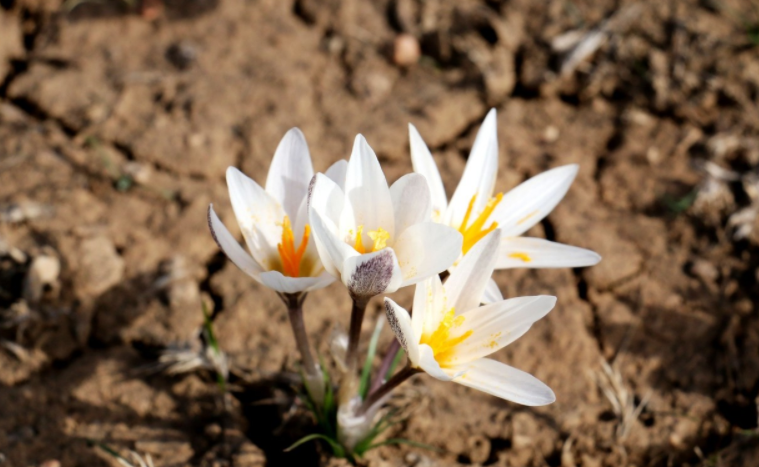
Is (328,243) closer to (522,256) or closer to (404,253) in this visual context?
(404,253)

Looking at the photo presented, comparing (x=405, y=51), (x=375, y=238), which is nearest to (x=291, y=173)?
(x=375, y=238)

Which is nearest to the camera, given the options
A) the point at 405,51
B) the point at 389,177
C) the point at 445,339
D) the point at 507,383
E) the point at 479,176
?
the point at 507,383

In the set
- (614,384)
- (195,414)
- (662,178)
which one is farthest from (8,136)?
(662,178)

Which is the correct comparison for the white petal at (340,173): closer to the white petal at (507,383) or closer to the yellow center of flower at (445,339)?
the yellow center of flower at (445,339)

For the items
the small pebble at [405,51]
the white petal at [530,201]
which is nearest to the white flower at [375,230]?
the white petal at [530,201]

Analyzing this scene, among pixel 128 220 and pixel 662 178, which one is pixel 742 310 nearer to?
pixel 662 178
